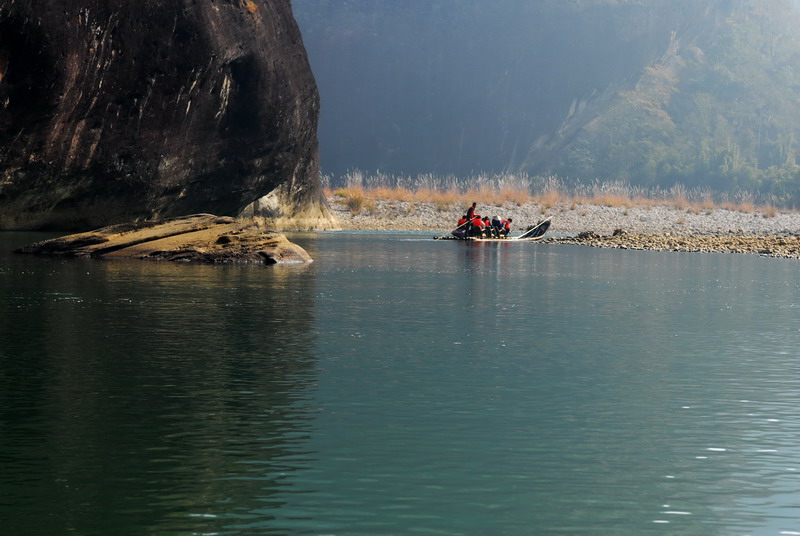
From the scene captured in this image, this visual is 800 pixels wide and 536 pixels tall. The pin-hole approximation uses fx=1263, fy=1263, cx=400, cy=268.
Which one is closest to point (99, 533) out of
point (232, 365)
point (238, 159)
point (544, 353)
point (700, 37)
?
point (232, 365)

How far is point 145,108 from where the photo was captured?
4453cm

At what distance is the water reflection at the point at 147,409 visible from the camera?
297 inches

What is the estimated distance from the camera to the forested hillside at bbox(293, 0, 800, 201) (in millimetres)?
134250

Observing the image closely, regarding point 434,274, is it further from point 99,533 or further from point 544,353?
point 99,533

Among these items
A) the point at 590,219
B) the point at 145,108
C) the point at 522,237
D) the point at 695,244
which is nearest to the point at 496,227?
the point at 522,237

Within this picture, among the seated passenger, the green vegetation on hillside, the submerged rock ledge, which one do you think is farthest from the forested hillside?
the seated passenger

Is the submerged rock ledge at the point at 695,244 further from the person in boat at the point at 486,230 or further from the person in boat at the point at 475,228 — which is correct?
the person in boat at the point at 475,228

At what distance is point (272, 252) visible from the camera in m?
31.1

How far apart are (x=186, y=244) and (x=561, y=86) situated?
12135 centimetres

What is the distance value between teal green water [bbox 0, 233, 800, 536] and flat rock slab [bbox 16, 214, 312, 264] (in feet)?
33.4

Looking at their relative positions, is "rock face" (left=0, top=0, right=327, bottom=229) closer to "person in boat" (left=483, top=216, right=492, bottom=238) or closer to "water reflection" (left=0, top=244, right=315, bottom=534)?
"person in boat" (left=483, top=216, right=492, bottom=238)

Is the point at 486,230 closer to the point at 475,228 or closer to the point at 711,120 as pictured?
the point at 475,228

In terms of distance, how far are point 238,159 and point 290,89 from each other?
15.3 feet

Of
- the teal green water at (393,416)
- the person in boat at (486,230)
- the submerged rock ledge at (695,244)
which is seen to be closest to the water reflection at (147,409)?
the teal green water at (393,416)
